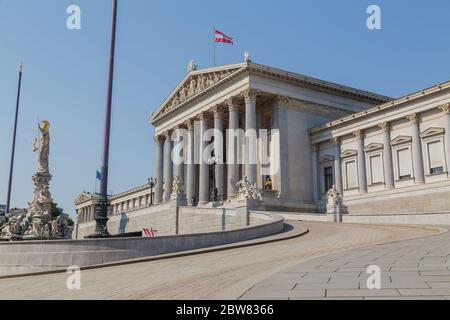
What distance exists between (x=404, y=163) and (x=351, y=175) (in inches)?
270

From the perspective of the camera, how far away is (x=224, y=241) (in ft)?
68.0

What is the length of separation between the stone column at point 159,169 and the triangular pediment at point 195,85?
3.87 m

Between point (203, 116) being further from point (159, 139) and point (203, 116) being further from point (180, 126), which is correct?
point (159, 139)

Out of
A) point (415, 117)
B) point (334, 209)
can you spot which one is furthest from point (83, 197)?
point (334, 209)

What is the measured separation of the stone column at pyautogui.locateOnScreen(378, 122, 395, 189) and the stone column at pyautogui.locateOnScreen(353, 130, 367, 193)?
2.72 metres

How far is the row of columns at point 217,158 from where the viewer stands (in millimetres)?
50094

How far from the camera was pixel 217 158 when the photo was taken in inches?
2058

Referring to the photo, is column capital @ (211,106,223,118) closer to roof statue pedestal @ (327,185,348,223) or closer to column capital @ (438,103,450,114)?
roof statue pedestal @ (327,185,348,223)

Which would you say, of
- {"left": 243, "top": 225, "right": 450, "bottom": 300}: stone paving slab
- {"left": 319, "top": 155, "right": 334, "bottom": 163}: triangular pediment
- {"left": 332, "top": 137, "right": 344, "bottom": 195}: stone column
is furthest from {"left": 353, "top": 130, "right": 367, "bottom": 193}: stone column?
{"left": 243, "top": 225, "right": 450, "bottom": 300}: stone paving slab

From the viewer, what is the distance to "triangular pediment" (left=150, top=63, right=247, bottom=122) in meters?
53.9

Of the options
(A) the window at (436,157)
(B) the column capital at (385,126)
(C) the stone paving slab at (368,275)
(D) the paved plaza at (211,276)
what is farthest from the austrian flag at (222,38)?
(C) the stone paving slab at (368,275)

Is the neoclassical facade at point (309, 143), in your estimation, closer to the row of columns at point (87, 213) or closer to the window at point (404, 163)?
the window at point (404, 163)
